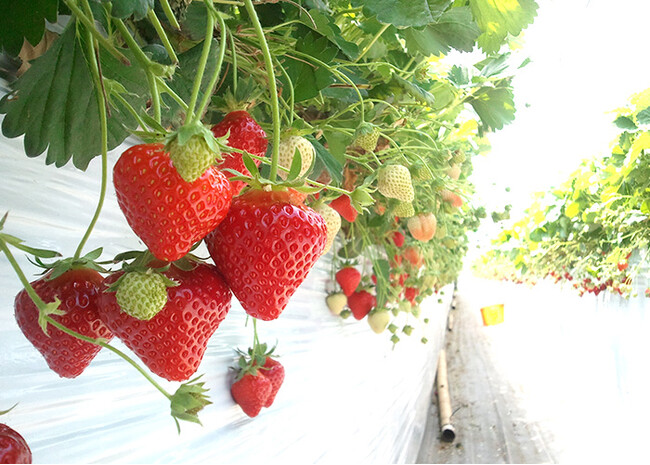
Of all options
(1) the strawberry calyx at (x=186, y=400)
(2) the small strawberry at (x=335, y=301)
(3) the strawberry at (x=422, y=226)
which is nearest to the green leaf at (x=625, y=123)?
(3) the strawberry at (x=422, y=226)

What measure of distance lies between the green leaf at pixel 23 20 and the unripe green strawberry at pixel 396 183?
16.6 inches

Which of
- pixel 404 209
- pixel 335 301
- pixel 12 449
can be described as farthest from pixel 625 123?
pixel 12 449

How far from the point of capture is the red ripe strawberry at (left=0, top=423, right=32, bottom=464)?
0.25m

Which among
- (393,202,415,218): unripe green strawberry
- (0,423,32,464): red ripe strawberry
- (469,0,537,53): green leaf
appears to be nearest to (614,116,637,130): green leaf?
(393,202,415,218): unripe green strawberry

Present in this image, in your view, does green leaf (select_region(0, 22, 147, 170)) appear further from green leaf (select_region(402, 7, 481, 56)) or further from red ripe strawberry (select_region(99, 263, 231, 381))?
green leaf (select_region(402, 7, 481, 56))

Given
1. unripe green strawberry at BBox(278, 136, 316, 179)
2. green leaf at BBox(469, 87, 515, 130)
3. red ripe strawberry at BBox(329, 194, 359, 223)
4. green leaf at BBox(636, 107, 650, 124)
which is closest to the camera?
unripe green strawberry at BBox(278, 136, 316, 179)

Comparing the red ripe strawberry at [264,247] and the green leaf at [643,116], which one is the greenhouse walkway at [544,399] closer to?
the green leaf at [643,116]

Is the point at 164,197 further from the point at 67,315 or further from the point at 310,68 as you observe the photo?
the point at 310,68

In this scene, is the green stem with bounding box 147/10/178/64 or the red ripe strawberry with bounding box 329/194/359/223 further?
the red ripe strawberry with bounding box 329/194/359/223

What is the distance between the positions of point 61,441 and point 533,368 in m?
5.99

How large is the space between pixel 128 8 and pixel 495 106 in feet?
2.75

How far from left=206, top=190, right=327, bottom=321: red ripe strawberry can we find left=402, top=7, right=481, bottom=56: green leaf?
44cm

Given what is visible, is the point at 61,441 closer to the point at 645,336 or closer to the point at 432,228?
the point at 432,228

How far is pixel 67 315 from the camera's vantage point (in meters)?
0.32
